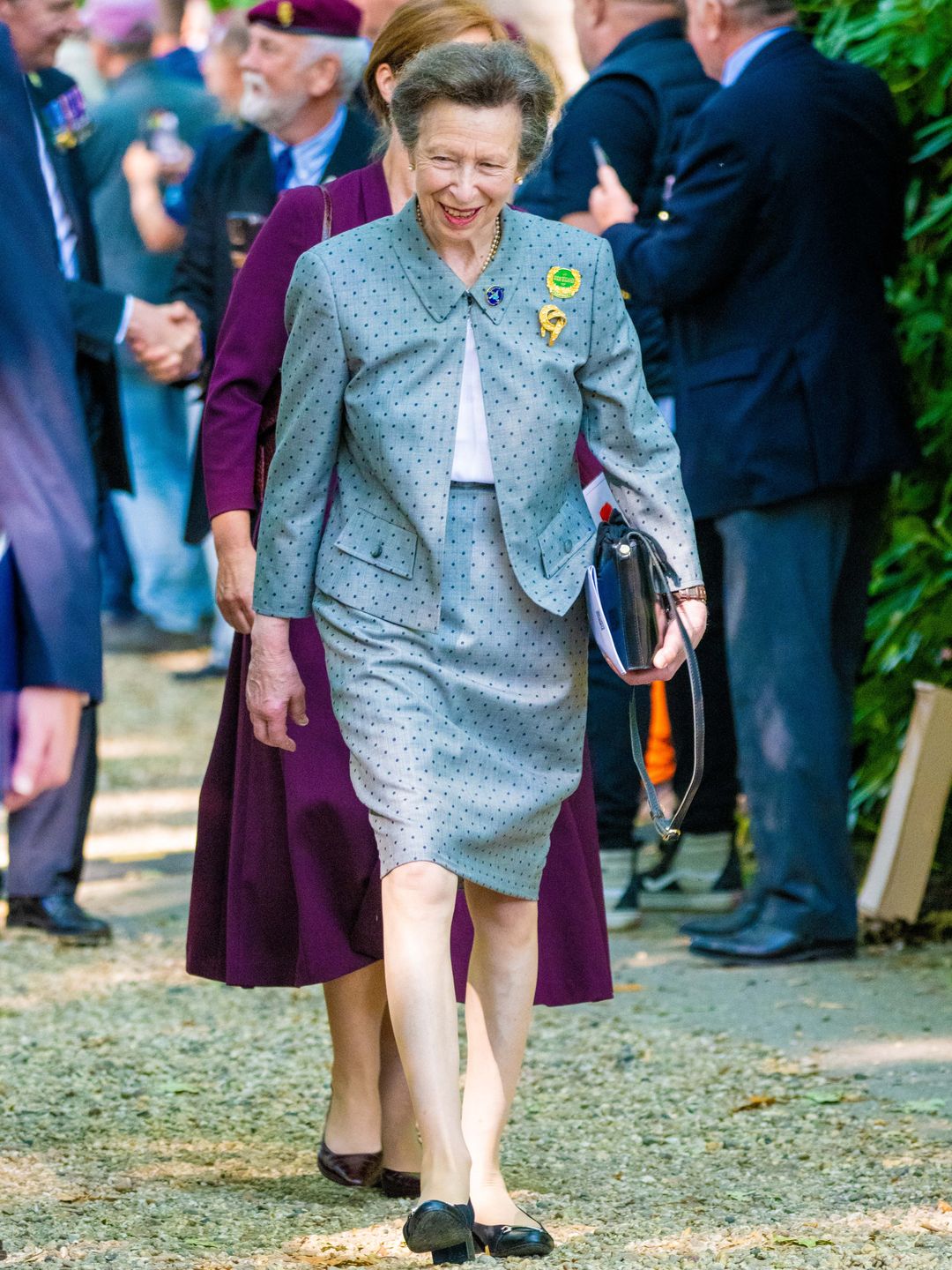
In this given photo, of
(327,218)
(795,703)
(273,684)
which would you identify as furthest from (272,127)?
(273,684)

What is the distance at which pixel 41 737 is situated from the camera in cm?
233

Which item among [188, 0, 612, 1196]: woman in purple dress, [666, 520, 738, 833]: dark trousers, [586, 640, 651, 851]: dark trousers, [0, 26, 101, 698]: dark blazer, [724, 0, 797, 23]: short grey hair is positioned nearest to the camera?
[0, 26, 101, 698]: dark blazer

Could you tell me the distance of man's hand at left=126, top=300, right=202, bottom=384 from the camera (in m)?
5.34

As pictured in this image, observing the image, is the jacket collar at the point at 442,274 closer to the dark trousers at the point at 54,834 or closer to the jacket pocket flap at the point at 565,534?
the jacket pocket flap at the point at 565,534

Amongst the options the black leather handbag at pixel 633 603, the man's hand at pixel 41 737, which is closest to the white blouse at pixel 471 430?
the black leather handbag at pixel 633 603

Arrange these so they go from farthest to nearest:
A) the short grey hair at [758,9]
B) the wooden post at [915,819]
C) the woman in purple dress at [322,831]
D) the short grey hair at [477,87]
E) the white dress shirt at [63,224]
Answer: the white dress shirt at [63,224]
the wooden post at [915,819]
the short grey hair at [758,9]
the woman in purple dress at [322,831]
the short grey hair at [477,87]

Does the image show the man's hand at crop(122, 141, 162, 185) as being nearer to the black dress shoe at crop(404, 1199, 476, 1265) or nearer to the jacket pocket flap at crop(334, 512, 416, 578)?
the jacket pocket flap at crop(334, 512, 416, 578)

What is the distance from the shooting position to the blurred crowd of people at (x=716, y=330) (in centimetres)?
525

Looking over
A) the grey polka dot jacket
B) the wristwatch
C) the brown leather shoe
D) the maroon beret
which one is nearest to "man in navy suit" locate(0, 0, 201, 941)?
the maroon beret

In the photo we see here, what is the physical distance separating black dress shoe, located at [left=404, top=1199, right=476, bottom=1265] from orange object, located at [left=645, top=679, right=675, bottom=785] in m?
3.44

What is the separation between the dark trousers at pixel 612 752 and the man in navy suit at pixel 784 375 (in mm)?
496

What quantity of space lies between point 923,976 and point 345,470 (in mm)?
2520

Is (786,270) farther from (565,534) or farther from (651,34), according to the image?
(565,534)

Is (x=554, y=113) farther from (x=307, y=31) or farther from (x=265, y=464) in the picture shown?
(x=307, y=31)
